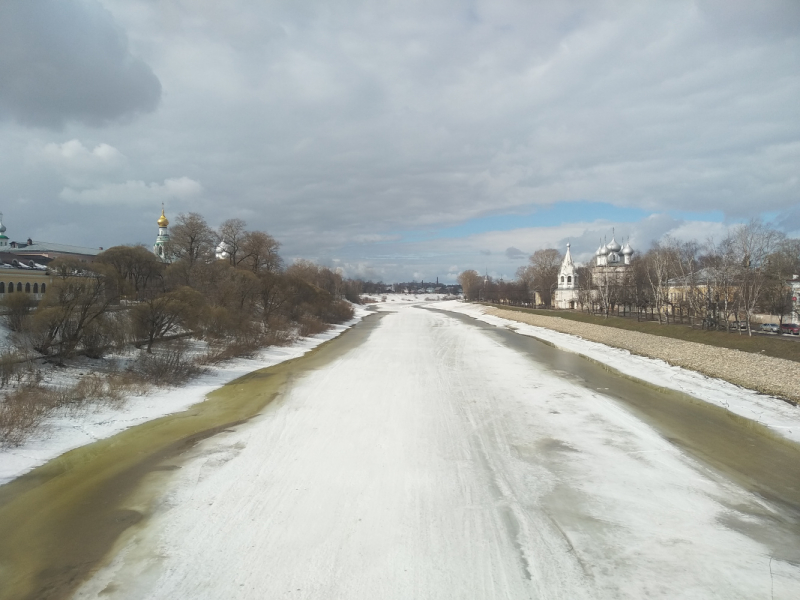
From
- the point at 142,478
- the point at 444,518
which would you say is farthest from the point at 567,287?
the point at 142,478

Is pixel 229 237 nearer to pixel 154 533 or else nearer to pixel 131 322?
pixel 131 322

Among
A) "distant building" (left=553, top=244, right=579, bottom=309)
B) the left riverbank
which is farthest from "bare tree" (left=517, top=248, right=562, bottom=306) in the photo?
the left riverbank

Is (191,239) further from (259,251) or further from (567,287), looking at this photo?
(567,287)

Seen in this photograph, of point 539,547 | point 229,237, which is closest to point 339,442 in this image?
point 539,547

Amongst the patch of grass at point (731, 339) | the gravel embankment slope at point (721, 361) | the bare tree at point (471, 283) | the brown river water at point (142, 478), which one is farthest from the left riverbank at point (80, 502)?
the bare tree at point (471, 283)

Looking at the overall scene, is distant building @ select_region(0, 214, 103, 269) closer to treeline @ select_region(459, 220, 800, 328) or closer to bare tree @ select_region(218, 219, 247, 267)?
bare tree @ select_region(218, 219, 247, 267)

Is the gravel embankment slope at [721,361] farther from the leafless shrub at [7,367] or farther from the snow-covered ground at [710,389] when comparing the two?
the leafless shrub at [7,367]
